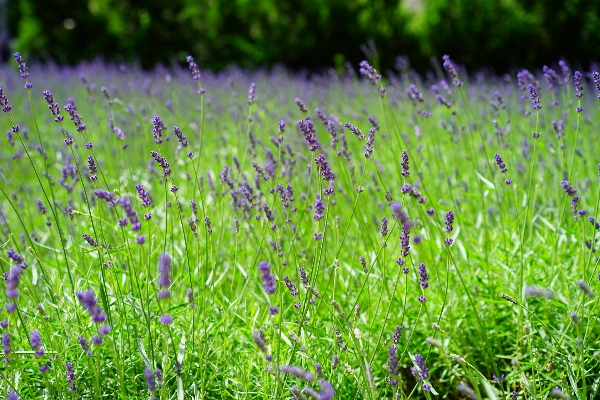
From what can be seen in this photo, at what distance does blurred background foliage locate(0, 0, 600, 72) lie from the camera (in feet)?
35.3

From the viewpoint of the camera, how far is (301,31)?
11734mm

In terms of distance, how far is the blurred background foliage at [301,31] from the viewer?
10773mm

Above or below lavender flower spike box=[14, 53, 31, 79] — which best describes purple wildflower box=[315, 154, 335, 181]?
below

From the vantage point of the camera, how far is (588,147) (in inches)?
194

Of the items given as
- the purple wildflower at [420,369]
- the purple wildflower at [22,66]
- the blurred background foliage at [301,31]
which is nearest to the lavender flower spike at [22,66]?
the purple wildflower at [22,66]

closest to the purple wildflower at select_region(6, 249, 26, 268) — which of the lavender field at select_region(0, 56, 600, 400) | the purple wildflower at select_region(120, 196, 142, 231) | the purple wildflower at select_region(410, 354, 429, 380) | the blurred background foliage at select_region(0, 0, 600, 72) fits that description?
the lavender field at select_region(0, 56, 600, 400)

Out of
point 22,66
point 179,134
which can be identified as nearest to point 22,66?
point 22,66

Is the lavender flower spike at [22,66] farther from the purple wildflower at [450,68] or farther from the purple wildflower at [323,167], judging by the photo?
the purple wildflower at [450,68]

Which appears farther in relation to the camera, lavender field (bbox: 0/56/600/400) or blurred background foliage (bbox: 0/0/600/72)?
blurred background foliage (bbox: 0/0/600/72)

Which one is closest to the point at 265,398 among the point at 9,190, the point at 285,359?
the point at 285,359

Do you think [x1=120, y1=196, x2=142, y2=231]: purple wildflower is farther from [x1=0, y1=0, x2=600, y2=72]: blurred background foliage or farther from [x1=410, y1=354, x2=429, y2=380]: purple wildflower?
[x1=0, y1=0, x2=600, y2=72]: blurred background foliage

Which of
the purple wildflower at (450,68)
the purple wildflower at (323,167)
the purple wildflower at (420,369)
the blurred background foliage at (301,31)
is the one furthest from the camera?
the blurred background foliage at (301,31)

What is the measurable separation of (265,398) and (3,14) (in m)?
11.6

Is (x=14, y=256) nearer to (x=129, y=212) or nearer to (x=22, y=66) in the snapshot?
(x=129, y=212)
